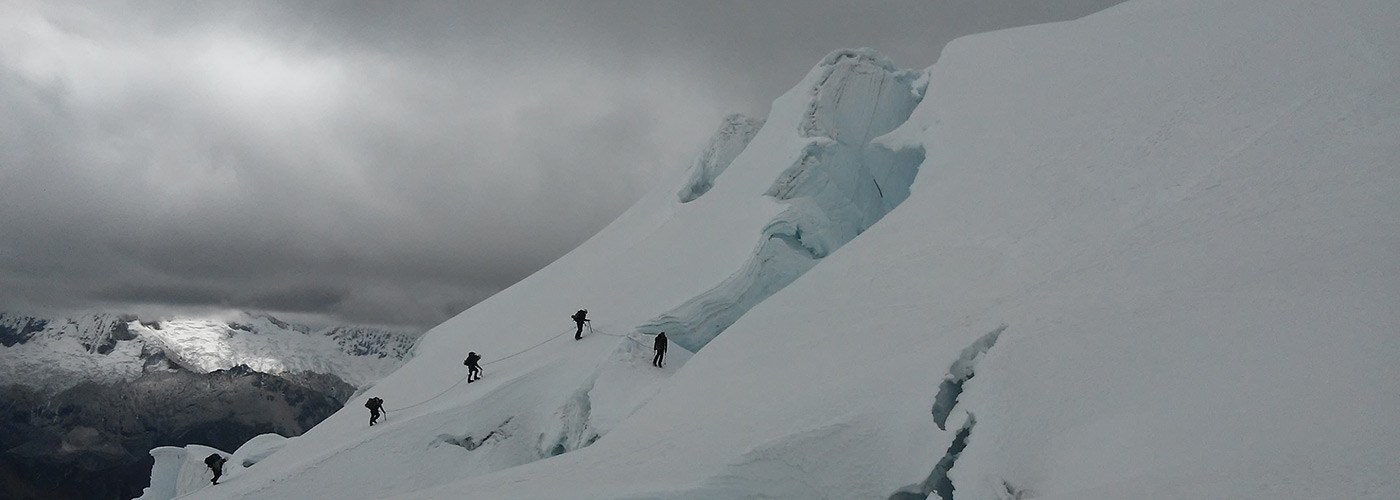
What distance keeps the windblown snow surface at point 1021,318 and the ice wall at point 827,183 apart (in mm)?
122

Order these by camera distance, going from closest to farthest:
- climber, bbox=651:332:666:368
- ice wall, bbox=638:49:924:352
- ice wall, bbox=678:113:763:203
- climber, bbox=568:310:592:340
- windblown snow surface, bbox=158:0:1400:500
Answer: windblown snow surface, bbox=158:0:1400:500 → climber, bbox=651:332:666:368 → ice wall, bbox=638:49:924:352 → climber, bbox=568:310:592:340 → ice wall, bbox=678:113:763:203

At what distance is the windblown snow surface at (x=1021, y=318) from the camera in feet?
36.2

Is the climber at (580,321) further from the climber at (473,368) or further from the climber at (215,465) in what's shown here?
the climber at (215,465)

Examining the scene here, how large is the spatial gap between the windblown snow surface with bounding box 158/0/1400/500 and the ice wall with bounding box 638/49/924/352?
122mm

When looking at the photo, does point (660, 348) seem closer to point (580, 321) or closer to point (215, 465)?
point (580, 321)

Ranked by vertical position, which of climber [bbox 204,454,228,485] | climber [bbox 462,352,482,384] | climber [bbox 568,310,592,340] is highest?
climber [bbox 568,310,592,340]

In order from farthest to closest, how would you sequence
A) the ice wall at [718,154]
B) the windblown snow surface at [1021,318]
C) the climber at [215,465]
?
the ice wall at [718,154] → the climber at [215,465] → the windblown snow surface at [1021,318]

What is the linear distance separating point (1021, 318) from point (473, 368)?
51.7 ft

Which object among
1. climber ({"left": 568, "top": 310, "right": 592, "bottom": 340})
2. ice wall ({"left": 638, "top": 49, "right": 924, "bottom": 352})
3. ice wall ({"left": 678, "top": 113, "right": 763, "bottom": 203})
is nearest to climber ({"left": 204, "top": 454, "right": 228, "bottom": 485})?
climber ({"left": 568, "top": 310, "right": 592, "bottom": 340})

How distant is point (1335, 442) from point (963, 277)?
27.0 feet

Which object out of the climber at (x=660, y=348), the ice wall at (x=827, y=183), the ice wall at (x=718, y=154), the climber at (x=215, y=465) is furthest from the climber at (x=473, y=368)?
the ice wall at (x=718, y=154)

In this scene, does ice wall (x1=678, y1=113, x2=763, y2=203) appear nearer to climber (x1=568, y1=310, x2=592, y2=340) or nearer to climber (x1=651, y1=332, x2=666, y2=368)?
climber (x1=568, y1=310, x2=592, y2=340)

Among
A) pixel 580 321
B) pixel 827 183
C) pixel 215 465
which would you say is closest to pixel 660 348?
pixel 580 321

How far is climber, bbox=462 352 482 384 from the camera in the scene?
940 inches
